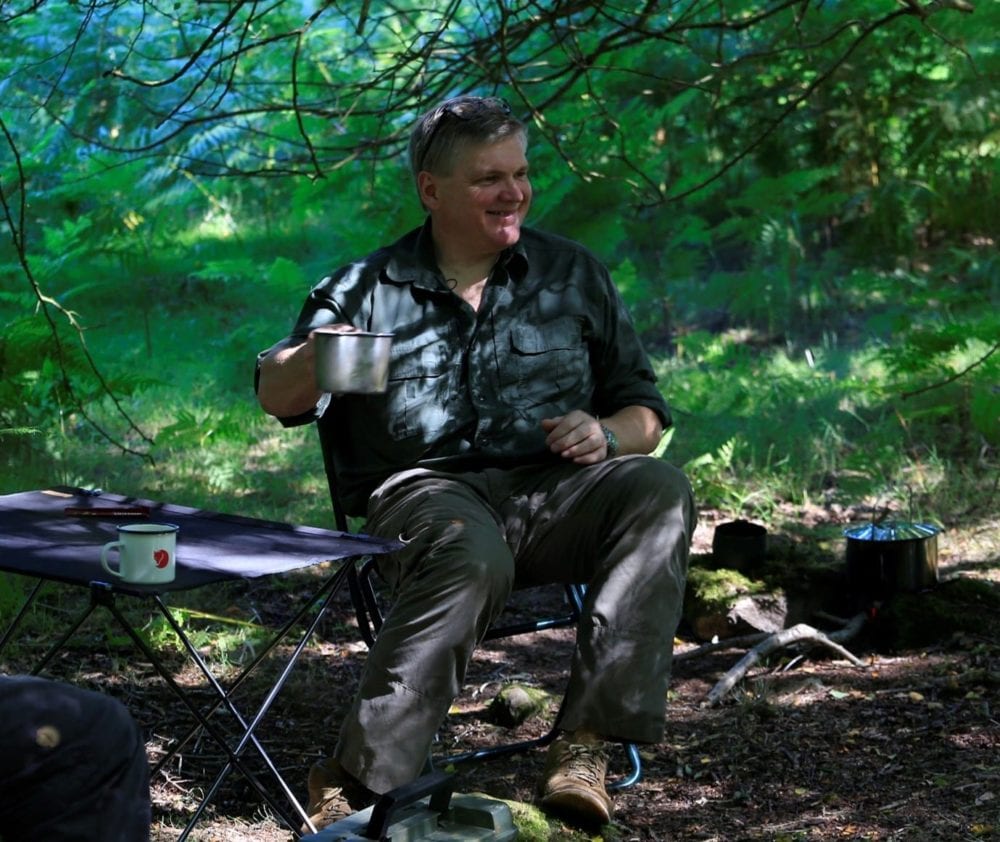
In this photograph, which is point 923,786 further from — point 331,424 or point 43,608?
point 43,608

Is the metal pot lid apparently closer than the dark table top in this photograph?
No

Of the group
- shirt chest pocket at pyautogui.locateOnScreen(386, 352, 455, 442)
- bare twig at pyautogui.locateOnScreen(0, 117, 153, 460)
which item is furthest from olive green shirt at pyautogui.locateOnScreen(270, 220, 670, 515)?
bare twig at pyautogui.locateOnScreen(0, 117, 153, 460)

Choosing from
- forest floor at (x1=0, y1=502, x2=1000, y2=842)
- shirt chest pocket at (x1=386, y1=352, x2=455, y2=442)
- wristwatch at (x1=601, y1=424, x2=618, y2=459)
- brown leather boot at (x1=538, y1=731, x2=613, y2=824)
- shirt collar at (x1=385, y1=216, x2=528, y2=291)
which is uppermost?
shirt collar at (x1=385, y1=216, x2=528, y2=291)

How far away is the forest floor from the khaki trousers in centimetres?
27

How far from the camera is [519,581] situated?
3.25 m

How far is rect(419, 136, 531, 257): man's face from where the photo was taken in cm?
338

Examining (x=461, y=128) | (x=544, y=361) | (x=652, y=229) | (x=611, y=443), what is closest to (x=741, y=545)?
(x=611, y=443)

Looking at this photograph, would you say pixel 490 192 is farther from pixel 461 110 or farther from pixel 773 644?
pixel 773 644

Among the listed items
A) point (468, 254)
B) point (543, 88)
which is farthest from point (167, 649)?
point (543, 88)

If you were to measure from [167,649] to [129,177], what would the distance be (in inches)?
172

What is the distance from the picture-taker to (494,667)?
409 cm

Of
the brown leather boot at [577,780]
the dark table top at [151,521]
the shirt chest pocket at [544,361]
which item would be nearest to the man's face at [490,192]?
the shirt chest pocket at [544,361]

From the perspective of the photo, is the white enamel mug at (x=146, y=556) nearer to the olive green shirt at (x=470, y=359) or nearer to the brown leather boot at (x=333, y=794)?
the brown leather boot at (x=333, y=794)

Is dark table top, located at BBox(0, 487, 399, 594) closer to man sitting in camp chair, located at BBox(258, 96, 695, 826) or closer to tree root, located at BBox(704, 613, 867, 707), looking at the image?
man sitting in camp chair, located at BBox(258, 96, 695, 826)
